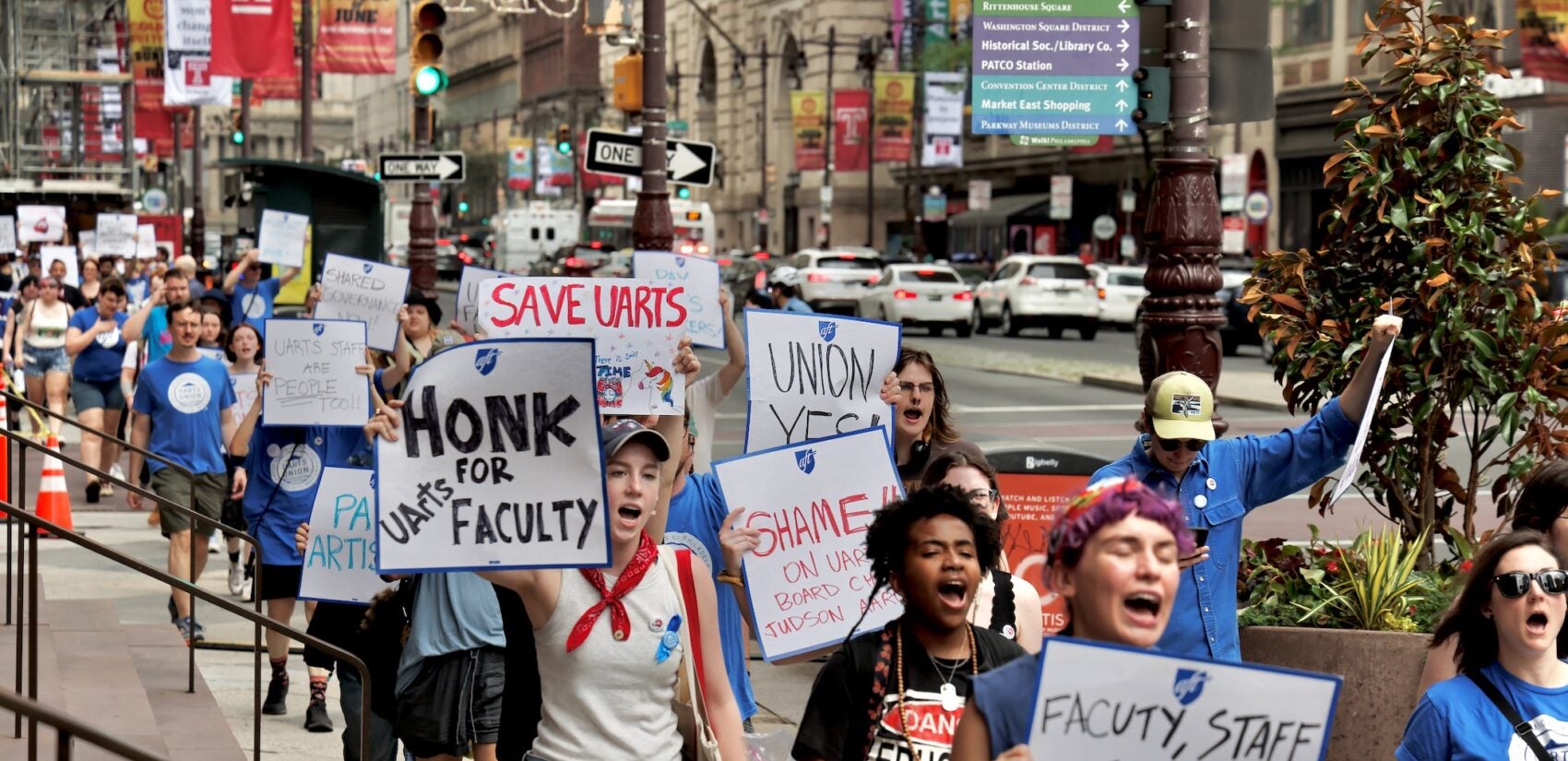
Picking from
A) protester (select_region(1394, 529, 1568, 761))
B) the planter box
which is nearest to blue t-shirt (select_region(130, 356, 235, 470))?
the planter box

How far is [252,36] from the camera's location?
95.8 ft

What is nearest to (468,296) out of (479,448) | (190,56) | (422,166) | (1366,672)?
(1366,672)

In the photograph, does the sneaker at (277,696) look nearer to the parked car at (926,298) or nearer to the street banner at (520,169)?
the parked car at (926,298)

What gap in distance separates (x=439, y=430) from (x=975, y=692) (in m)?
2.05

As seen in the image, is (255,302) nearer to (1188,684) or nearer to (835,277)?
(1188,684)

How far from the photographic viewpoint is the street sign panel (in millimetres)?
22312

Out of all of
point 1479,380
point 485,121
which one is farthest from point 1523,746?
point 485,121

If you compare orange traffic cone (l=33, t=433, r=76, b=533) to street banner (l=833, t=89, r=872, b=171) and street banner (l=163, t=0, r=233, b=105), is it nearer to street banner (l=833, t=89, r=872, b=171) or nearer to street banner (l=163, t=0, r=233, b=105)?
street banner (l=163, t=0, r=233, b=105)

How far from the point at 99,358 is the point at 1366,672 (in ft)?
43.4

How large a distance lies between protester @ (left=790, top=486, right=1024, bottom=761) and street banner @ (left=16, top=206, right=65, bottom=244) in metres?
32.6

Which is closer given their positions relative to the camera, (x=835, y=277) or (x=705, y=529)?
(x=705, y=529)

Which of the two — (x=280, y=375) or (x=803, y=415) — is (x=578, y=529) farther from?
(x=280, y=375)

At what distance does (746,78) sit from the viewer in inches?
3691

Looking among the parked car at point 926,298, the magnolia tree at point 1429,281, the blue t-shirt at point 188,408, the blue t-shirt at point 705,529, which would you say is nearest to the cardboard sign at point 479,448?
the blue t-shirt at point 705,529
